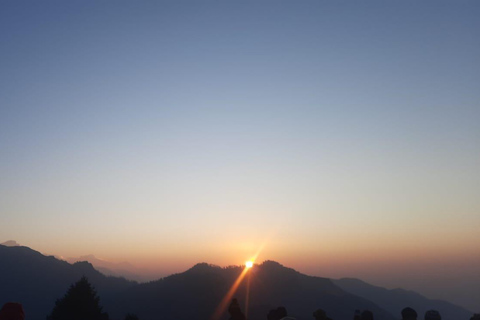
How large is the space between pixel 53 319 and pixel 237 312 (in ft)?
122

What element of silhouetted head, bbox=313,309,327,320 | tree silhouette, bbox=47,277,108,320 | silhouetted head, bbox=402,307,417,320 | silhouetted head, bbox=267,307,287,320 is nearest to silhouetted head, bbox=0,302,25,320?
silhouetted head, bbox=313,309,327,320

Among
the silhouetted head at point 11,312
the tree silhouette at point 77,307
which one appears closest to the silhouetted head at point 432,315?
the silhouetted head at point 11,312

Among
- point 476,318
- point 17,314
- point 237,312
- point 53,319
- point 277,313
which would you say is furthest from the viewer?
point 53,319

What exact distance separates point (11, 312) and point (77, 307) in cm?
4618

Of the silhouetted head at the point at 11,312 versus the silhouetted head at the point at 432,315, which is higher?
the silhouetted head at the point at 432,315

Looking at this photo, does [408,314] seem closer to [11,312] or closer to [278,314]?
[278,314]

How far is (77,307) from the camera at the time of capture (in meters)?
59.2

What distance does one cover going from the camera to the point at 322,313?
34812 mm

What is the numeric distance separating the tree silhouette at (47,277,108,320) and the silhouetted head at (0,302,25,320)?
149 ft

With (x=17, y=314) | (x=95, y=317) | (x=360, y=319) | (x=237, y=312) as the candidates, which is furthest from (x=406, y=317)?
(x=95, y=317)

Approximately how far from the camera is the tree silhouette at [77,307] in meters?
58.6

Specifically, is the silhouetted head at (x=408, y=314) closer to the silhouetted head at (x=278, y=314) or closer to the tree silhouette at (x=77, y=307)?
the silhouetted head at (x=278, y=314)

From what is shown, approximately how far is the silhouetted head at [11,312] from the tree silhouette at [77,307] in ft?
149

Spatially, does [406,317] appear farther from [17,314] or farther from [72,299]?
[72,299]
